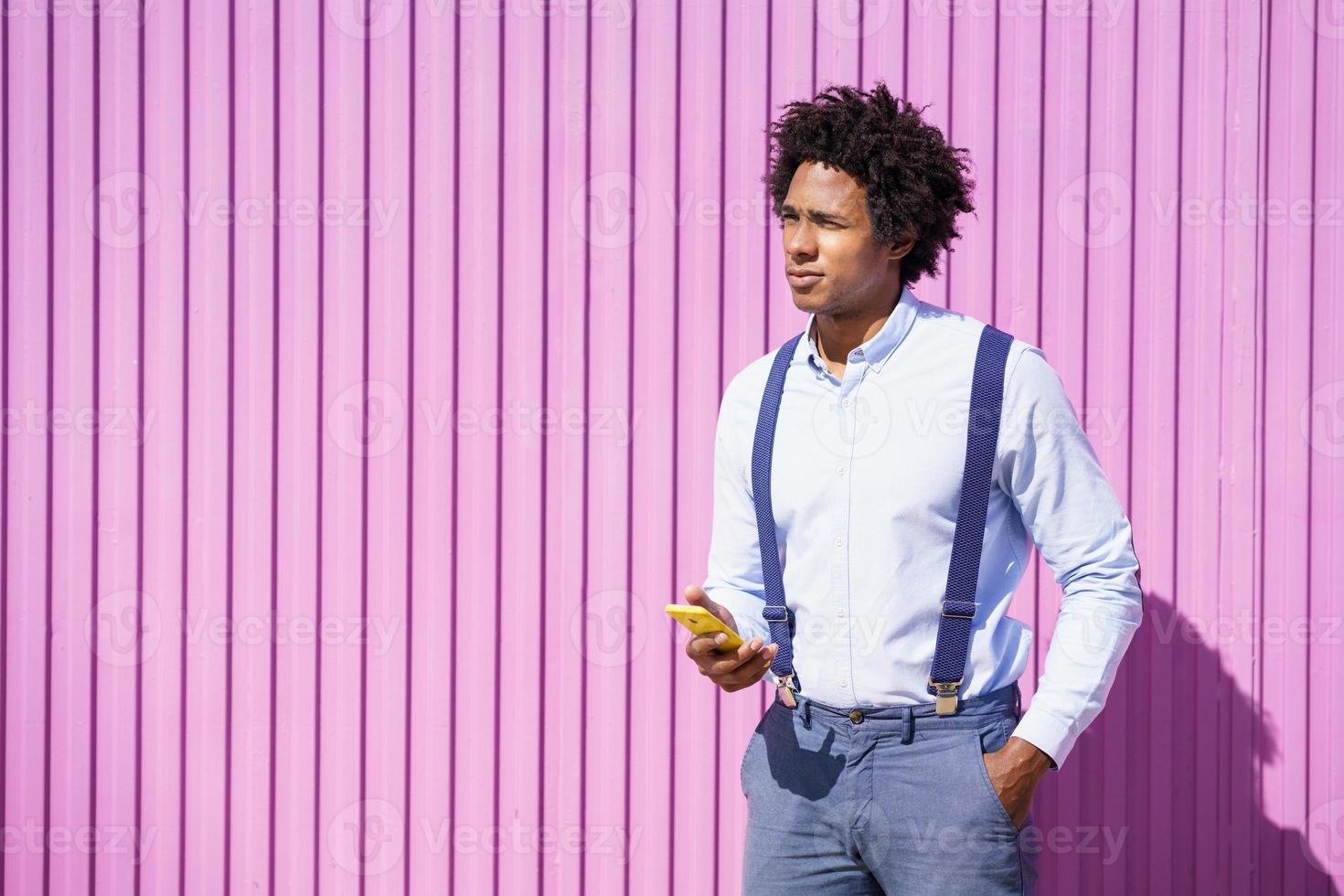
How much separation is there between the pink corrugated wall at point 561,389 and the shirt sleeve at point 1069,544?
1014mm

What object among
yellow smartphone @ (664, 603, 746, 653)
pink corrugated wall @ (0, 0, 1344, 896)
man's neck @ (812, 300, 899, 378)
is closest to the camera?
yellow smartphone @ (664, 603, 746, 653)

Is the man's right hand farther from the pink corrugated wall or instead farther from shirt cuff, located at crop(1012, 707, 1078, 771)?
the pink corrugated wall

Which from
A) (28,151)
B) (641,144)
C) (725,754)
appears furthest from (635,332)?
(28,151)

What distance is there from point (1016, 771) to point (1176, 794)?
139 centimetres

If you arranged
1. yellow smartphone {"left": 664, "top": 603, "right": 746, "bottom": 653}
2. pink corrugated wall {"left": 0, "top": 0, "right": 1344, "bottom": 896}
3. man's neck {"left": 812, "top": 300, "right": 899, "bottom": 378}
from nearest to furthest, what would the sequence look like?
yellow smartphone {"left": 664, "top": 603, "right": 746, "bottom": 653}, man's neck {"left": 812, "top": 300, "right": 899, "bottom": 378}, pink corrugated wall {"left": 0, "top": 0, "right": 1344, "bottom": 896}

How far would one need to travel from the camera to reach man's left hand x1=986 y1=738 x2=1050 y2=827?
1.69 m

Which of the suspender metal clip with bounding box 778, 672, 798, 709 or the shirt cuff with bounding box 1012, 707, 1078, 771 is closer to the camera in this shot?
the shirt cuff with bounding box 1012, 707, 1078, 771

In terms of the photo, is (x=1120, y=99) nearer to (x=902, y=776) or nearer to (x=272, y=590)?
(x=902, y=776)

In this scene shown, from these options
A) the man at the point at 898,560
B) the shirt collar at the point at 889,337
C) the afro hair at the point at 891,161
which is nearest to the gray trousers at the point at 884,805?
the man at the point at 898,560

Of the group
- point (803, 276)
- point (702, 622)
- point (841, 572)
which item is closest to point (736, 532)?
point (841, 572)

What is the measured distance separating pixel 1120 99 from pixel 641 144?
1210 mm

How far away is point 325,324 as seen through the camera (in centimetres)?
278

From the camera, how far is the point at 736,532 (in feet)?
6.63

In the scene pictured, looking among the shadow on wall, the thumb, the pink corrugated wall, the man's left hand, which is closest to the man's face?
the thumb
